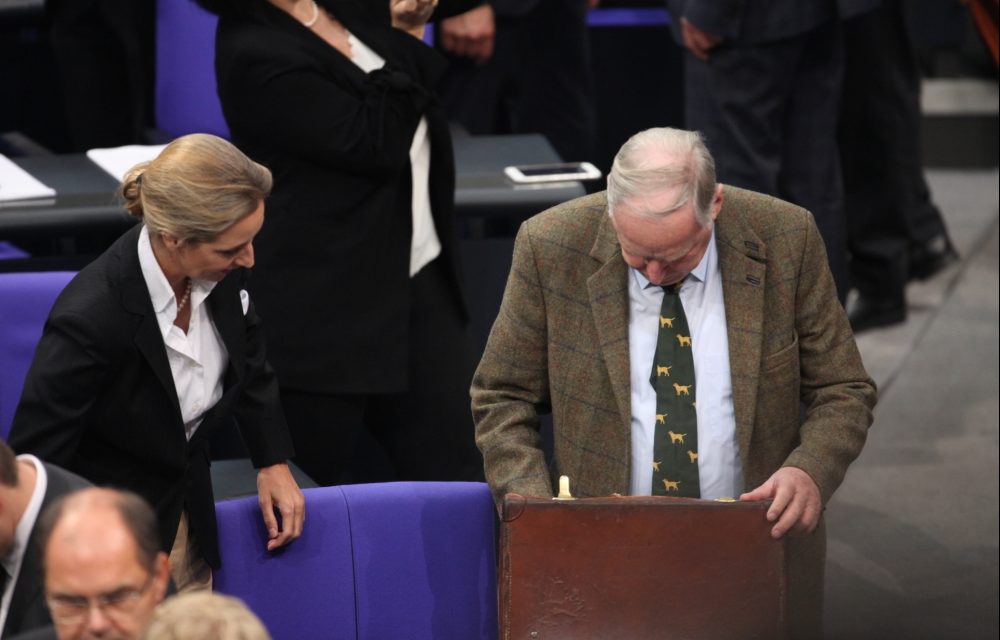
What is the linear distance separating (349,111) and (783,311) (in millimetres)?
1019

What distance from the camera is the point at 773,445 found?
2.70m

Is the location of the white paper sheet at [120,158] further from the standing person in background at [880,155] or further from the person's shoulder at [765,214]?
the standing person in background at [880,155]

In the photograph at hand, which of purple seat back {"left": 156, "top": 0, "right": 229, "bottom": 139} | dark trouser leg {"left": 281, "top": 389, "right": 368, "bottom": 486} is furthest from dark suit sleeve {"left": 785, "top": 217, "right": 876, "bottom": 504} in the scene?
purple seat back {"left": 156, "top": 0, "right": 229, "bottom": 139}

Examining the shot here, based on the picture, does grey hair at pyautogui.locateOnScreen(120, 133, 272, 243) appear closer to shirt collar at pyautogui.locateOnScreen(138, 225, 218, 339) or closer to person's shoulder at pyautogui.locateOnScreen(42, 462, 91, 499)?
shirt collar at pyautogui.locateOnScreen(138, 225, 218, 339)

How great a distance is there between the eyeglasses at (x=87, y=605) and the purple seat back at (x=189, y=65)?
2.62 meters

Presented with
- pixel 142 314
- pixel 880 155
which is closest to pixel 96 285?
pixel 142 314

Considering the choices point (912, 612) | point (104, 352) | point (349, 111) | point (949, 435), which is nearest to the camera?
point (104, 352)

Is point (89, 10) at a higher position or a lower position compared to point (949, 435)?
higher

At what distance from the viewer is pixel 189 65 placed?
464 cm

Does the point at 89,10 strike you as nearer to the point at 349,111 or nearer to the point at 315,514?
the point at 349,111

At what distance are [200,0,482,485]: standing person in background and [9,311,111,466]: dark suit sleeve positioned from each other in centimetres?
80

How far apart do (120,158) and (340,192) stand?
1.10 metres

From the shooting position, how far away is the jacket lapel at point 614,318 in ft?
8.71

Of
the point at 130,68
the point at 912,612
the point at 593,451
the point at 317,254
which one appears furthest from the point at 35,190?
the point at 912,612
